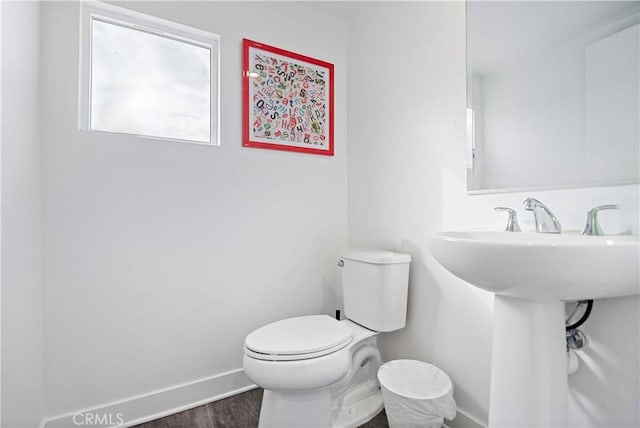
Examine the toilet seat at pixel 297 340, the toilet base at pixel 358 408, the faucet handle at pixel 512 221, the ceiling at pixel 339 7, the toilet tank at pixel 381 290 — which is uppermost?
the ceiling at pixel 339 7

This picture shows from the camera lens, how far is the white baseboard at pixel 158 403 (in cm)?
133

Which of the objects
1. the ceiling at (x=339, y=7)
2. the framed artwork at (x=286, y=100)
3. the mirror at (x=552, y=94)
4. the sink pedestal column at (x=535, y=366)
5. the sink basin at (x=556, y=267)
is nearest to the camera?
the sink basin at (x=556, y=267)

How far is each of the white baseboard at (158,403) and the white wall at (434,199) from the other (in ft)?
2.87

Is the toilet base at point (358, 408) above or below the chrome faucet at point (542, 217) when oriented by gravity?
below

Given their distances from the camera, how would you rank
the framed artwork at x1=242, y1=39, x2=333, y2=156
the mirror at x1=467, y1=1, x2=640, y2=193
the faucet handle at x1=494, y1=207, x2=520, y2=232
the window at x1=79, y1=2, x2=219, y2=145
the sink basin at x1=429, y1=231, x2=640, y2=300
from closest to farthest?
the sink basin at x1=429, y1=231, x2=640, y2=300 → the mirror at x1=467, y1=1, x2=640, y2=193 → the faucet handle at x1=494, y1=207, x2=520, y2=232 → the window at x1=79, y1=2, x2=219, y2=145 → the framed artwork at x1=242, y1=39, x2=333, y2=156

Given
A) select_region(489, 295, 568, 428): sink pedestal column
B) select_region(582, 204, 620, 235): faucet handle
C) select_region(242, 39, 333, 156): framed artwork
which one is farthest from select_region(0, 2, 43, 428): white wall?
select_region(582, 204, 620, 235): faucet handle

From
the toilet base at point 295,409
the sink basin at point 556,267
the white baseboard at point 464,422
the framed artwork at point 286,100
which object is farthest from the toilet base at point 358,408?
the framed artwork at point 286,100

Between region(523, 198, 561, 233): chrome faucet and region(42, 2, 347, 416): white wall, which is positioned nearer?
region(523, 198, 561, 233): chrome faucet

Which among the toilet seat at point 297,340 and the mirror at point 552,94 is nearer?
the mirror at point 552,94

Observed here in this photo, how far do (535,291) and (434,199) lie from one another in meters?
0.77

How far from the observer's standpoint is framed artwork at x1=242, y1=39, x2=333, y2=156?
1.73m

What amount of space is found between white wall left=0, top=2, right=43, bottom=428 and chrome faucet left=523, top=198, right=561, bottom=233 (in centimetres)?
165

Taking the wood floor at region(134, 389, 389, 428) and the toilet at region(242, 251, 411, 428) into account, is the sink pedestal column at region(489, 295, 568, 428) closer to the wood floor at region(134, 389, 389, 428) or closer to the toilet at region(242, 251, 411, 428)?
the toilet at region(242, 251, 411, 428)

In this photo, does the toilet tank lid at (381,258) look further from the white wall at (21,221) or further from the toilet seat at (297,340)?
the white wall at (21,221)
